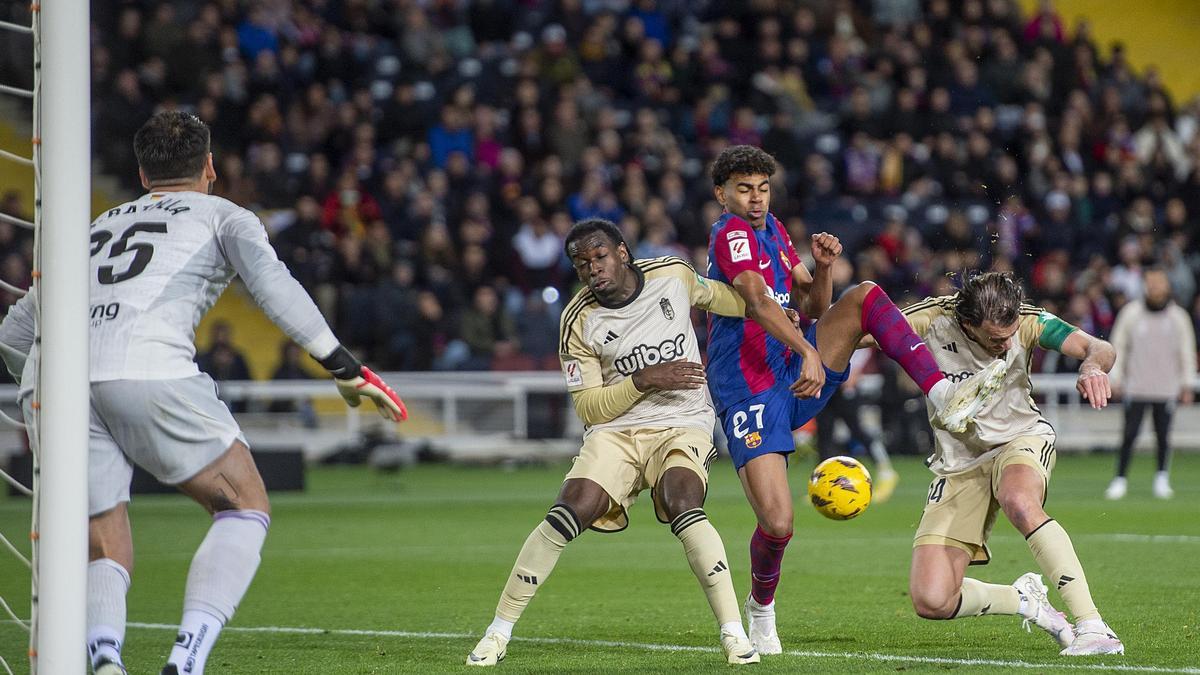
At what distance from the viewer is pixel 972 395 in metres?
6.45

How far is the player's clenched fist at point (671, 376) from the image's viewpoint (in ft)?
21.3

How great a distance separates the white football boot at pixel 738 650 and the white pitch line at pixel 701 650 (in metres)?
0.32

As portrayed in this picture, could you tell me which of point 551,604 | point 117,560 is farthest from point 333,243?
point 117,560

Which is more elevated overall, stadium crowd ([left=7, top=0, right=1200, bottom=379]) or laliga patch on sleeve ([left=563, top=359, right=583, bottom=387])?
stadium crowd ([left=7, top=0, right=1200, bottom=379])

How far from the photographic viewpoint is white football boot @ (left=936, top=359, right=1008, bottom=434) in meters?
6.41

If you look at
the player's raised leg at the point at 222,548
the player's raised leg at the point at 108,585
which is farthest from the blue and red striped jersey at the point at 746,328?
the player's raised leg at the point at 108,585

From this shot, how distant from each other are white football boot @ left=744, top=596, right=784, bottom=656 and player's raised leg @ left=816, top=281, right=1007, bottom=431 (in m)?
1.05

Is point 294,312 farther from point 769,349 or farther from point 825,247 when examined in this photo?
point 769,349

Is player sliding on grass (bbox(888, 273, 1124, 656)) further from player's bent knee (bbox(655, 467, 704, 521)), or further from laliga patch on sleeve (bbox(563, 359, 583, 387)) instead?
laliga patch on sleeve (bbox(563, 359, 583, 387))

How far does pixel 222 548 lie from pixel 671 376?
199 centimetres

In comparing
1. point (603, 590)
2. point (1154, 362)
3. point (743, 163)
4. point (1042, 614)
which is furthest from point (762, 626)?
point (1154, 362)

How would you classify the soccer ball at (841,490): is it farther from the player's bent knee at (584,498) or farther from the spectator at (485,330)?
the spectator at (485,330)

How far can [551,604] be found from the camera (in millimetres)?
8727

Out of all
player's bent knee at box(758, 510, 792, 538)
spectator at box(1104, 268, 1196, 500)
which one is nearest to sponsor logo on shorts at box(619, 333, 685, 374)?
player's bent knee at box(758, 510, 792, 538)
